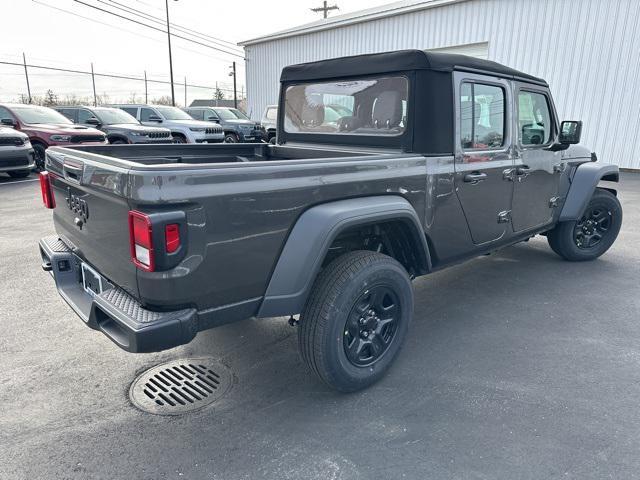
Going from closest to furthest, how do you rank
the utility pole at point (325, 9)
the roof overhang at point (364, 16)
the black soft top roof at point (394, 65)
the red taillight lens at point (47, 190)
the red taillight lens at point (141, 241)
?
the red taillight lens at point (141, 241) < the black soft top roof at point (394, 65) < the red taillight lens at point (47, 190) < the roof overhang at point (364, 16) < the utility pole at point (325, 9)

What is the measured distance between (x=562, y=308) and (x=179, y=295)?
3.39 metres

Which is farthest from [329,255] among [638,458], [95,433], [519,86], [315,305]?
[519,86]

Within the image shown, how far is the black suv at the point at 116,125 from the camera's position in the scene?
12641 millimetres

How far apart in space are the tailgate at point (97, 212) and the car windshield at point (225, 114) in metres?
15.3

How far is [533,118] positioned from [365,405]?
299 cm

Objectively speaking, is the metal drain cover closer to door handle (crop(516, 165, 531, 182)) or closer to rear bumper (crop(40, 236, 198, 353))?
rear bumper (crop(40, 236, 198, 353))

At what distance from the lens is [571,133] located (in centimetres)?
428

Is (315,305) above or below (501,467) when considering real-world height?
above

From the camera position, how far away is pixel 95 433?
2445 millimetres

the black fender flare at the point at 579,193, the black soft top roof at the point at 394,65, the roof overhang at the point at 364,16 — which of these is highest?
the roof overhang at the point at 364,16

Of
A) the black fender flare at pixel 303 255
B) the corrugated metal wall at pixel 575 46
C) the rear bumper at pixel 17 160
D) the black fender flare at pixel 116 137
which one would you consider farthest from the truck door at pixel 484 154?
the black fender flare at pixel 116 137

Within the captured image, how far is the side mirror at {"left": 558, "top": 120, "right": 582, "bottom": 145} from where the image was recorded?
425 centimetres

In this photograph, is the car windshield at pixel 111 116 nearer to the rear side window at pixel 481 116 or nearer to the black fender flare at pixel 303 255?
the rear side window at pixel 481 116

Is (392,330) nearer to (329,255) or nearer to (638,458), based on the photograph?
(329,255)
